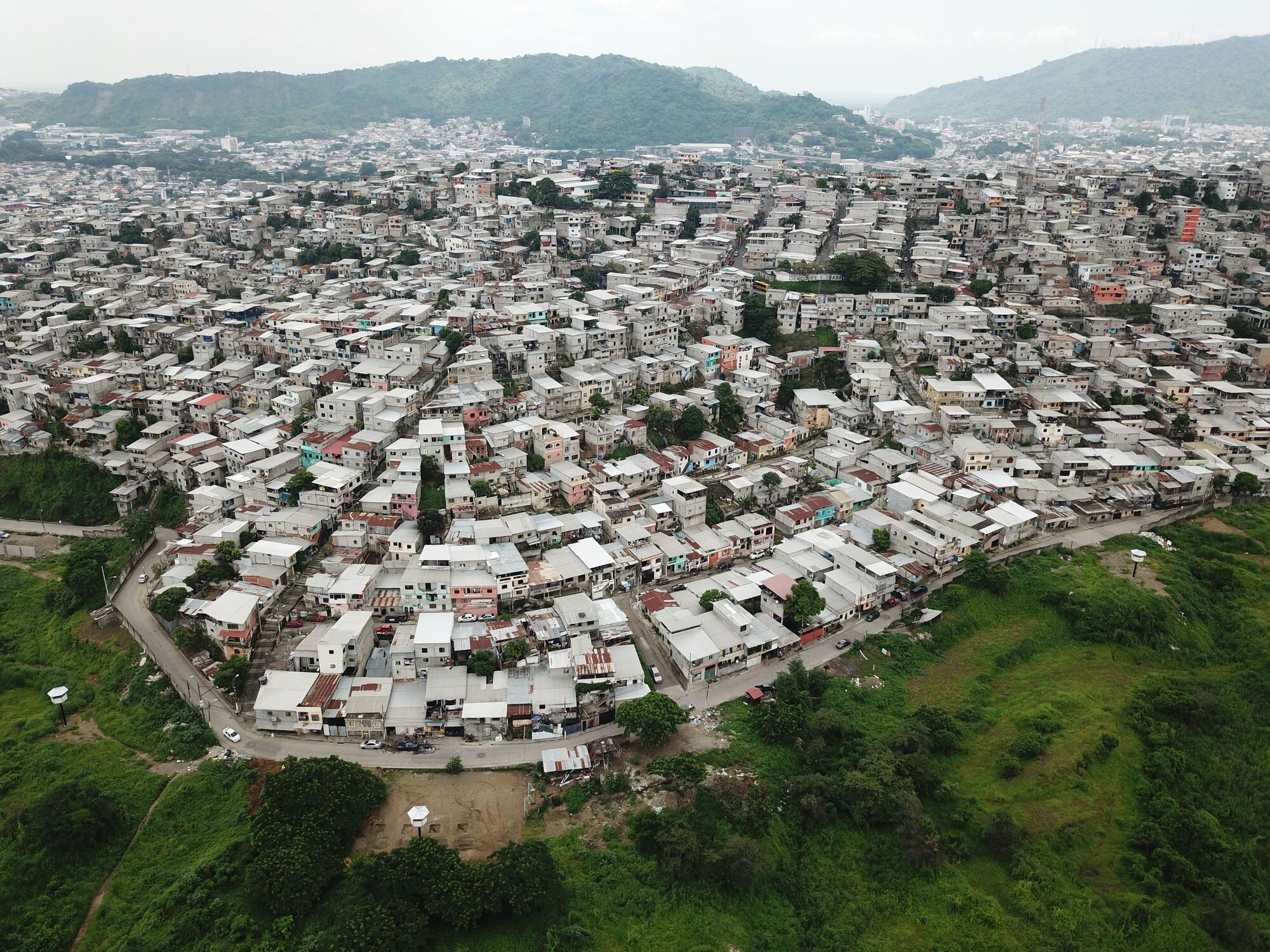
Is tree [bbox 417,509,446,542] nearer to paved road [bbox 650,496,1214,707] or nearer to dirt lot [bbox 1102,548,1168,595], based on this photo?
paved road [bbox 650,496,1214,707]

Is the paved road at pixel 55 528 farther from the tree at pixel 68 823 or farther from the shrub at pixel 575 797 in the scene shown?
the shrub at pixel 575 797

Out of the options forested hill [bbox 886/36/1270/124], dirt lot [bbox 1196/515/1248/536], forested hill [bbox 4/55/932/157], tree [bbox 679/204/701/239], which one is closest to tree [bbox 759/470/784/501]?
dirt lot [bbox 1196/515/1248/536]

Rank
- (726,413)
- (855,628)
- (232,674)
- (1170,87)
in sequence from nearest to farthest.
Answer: (232,674), (855,628), (726,413), (1170,87)

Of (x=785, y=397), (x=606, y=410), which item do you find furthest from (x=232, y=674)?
(x=785, y=397)

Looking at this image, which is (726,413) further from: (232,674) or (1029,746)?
(232,674)

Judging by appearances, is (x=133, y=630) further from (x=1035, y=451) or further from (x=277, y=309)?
(x=1035, y=451)

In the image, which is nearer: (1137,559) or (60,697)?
(60,697)

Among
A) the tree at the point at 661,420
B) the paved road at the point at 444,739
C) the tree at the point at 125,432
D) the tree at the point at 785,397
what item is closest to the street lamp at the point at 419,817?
the paved road at the point at 444,739
